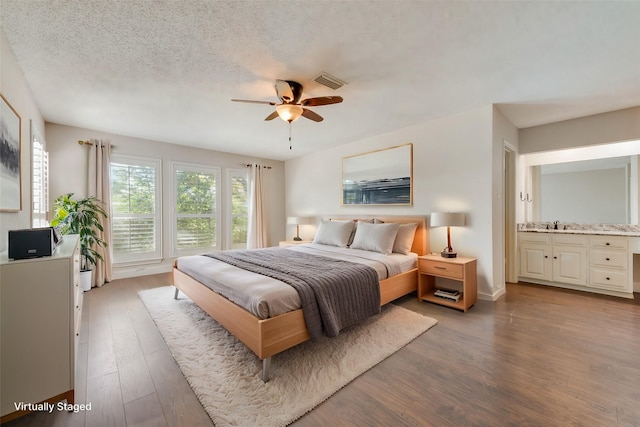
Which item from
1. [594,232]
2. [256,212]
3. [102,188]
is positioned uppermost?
[102,188]

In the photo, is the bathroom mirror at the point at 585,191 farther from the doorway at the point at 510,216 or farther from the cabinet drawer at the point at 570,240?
the doorway at the point at 510,216

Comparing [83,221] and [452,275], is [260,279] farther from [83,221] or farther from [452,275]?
[83,221]

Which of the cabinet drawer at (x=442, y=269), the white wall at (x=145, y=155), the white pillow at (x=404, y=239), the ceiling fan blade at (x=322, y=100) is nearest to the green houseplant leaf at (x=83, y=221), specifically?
the white wall at (x=145, y=155)

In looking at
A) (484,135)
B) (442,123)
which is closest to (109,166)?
(442,123)

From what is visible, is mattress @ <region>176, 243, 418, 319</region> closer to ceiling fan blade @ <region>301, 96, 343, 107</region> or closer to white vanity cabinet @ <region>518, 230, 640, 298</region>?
ceiling fan blade @ <region>301, 96, 343, 107</region>

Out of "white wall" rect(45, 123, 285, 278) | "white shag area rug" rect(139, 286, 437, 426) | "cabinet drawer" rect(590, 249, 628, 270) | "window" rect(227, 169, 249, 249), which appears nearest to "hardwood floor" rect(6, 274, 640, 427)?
"white shag area rug" rect(139, 286, 437, 426)

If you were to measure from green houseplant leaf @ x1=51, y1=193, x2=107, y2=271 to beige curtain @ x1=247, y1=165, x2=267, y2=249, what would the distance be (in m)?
2.60

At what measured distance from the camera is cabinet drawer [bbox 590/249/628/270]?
3420 millimetres

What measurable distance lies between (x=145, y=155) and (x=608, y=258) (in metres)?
7.32

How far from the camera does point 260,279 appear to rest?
2.32 metres

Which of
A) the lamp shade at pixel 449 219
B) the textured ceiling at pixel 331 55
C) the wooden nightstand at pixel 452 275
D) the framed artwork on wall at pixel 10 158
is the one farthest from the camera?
the lamp shade at pixel 449 219

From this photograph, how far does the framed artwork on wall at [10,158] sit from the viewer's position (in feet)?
6.11

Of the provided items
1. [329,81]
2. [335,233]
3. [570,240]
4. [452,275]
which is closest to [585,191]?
[570,240]

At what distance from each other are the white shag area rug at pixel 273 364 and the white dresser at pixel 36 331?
72 cm
